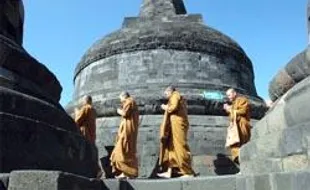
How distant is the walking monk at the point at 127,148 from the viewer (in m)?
8.55

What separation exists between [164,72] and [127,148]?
331 inches

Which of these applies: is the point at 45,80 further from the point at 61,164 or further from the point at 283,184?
the point at 283,184

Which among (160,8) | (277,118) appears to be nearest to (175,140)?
(277,118)

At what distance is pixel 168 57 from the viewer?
17.2 m

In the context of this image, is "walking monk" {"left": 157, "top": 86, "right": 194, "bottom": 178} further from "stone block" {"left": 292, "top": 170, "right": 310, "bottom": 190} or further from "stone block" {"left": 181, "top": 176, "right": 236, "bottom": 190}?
"stone block" {"left": 292, "top": 170, "right": 310, "bottom": 190}

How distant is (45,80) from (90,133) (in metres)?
3.54

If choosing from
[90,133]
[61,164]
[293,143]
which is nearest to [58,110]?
[61,164]

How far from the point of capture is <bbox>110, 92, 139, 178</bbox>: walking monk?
28.1ft

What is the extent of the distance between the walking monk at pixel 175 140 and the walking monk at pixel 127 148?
1.62 feet

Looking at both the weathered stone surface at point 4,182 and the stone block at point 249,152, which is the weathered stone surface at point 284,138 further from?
the weathered stone surface at point 4,182

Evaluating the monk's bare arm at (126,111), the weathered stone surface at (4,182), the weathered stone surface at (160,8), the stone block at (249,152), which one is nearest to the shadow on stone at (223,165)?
the monk's bare arm at (126,111)

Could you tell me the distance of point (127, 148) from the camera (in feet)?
28.5

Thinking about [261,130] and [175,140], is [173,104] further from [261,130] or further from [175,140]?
[261,130]

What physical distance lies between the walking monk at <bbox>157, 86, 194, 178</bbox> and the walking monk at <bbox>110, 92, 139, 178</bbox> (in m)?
0.49
